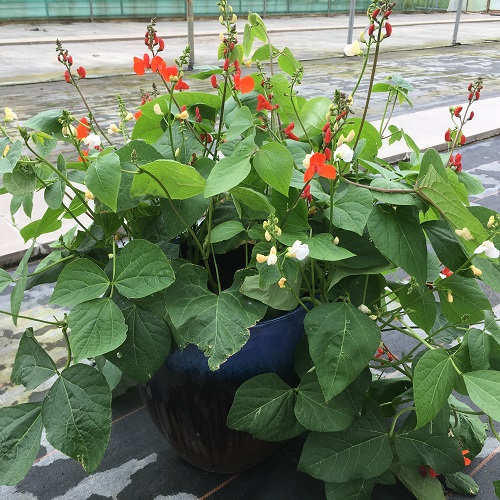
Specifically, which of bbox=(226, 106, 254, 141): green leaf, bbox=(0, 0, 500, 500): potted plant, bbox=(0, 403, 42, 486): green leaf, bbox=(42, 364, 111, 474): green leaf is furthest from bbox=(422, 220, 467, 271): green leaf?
bbox=(0, 403, 42, 486): green leaf

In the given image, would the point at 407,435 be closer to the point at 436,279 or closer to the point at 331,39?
the point at 436,279

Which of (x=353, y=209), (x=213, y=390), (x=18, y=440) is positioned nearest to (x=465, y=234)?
(x=353, y=209)

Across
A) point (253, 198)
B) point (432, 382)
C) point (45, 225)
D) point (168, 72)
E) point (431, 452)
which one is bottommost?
point (431, 452)

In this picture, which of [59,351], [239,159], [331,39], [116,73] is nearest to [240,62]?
[239,159]

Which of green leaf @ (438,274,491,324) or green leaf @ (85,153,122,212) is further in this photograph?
green leaf @ (438,274,491,324)

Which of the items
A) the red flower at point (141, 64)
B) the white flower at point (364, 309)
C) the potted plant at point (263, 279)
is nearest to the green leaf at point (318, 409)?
the potted plant at point (263, 279)

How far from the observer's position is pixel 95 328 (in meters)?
0.83

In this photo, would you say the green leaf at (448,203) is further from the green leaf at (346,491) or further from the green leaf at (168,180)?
the green leaf at (346,491)

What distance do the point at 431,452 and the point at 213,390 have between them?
0.38 metres

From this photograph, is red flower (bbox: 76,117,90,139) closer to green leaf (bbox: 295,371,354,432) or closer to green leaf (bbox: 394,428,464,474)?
green leaf (bbox: 295,371,354,432)

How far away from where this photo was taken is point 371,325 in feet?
2.95

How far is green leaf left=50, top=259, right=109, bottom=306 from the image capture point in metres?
0.86

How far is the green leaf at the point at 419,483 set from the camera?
1091 millimetres

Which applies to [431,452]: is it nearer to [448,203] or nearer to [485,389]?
[485,389]
